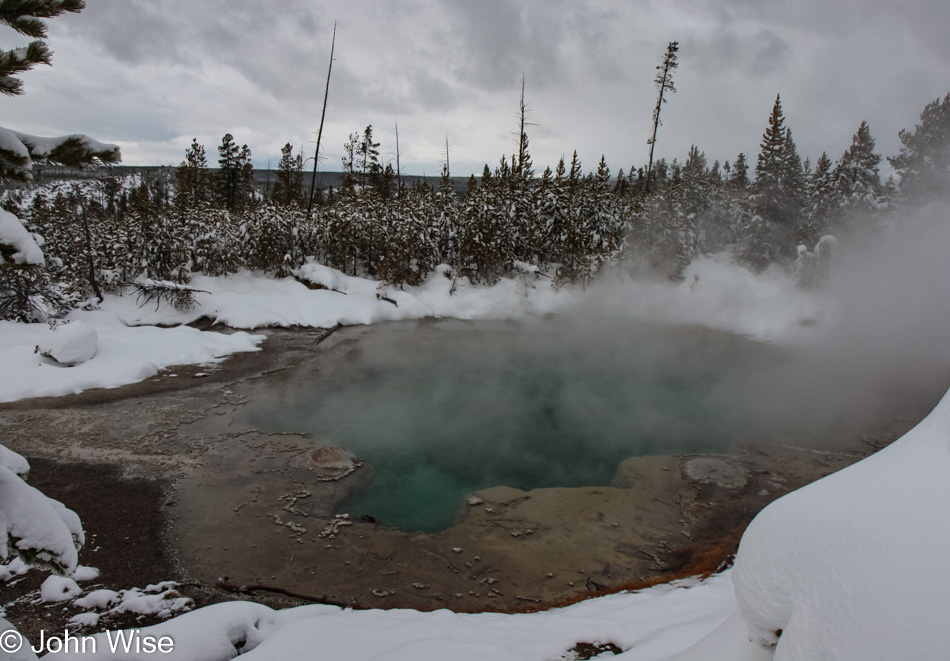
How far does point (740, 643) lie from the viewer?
79.8 inches

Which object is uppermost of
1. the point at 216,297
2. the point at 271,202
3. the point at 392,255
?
the point at 271,202

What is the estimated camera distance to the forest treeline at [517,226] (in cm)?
1628

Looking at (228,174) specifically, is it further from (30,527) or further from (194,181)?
(30,527)

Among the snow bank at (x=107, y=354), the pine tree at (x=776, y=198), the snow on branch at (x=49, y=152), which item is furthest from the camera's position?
the pine tree at (x=776, y=198)

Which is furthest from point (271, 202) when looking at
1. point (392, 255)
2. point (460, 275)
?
point (460, 275)

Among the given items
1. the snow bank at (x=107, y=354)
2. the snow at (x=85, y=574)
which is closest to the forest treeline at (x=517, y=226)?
the snow bank at (x=107, y=354)

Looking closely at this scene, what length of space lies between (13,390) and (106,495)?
14.8ft

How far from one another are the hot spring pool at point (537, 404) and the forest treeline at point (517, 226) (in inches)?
216

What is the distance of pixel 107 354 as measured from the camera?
10.3 m

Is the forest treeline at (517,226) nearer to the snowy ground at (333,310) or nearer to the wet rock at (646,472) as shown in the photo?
the snowy ground at (333,310)

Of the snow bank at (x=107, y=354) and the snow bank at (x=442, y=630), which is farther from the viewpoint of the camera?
the snow bank at (x=107, y=354)

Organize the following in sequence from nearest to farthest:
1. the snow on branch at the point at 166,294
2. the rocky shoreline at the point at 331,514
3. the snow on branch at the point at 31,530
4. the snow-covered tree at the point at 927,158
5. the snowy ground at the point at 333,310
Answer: the snow on branch at the point at 31,530 < the rocky shoreline at the point at 331,514 < the snowy ground at the point at 333,310 < the snow on branch at the point at 166,294 < the snow-covered tree at the point at 927,158

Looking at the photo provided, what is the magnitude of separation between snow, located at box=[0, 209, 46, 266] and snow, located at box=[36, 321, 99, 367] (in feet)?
30.4

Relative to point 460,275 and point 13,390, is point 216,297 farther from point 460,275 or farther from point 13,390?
point 460,275
